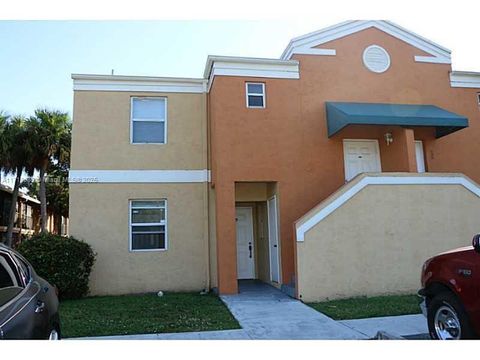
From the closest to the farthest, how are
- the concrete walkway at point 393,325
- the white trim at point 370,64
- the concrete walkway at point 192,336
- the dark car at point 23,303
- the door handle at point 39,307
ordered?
1. the dark car at point 23,303
2. the door handle at point 39,307
3. the concrete walkway at point 192,336
4. the concrete walkway at point 393,325
5. the white trim at point 370,64

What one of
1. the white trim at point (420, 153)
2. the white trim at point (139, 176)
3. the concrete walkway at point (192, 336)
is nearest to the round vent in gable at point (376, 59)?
the white trim at point (420, 153)

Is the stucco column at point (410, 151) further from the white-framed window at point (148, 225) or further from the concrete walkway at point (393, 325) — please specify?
the white-framed window at point (148, 225)

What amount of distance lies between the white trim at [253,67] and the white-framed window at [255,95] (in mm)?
284

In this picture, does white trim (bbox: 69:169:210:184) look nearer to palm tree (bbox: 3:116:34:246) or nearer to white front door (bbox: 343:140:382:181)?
white front door (bbox: 343:140:382:181)

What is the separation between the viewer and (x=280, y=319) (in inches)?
307

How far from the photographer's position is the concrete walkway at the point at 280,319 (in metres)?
6.71

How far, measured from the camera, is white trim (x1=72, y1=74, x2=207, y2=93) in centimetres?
1255

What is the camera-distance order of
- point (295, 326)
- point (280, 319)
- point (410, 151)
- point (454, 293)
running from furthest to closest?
1. point (410, 151)
2. point (280, 319)
3. point (295, 326)
4. point (454, 293)

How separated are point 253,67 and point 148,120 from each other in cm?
363

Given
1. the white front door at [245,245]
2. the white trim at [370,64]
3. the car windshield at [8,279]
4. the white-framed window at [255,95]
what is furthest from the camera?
the white front door at [245,245]

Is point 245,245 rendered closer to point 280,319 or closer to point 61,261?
point 61,261

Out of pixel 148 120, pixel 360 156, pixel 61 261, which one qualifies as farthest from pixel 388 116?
pixel 61 261

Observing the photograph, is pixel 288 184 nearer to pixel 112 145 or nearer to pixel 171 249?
pixel 171 249

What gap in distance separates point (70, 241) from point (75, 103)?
13.9 ft
